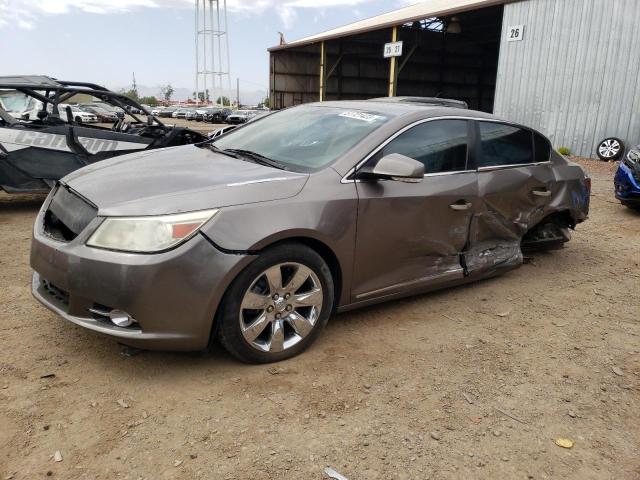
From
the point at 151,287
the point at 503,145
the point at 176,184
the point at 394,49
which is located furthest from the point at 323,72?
the point at 151,287

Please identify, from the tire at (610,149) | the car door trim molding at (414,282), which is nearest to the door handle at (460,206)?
the car door trim molding at (414,282)

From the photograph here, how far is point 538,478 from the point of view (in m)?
2.21

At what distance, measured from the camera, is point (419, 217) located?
3510 millimetres

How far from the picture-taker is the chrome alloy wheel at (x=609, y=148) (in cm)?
1305

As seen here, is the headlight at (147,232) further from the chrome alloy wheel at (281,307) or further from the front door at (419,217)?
the front door at (419,217)

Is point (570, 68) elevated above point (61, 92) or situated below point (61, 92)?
above

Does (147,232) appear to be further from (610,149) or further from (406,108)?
(610,149)

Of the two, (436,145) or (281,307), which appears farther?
(436,145)

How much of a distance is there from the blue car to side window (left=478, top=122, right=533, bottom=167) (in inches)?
135

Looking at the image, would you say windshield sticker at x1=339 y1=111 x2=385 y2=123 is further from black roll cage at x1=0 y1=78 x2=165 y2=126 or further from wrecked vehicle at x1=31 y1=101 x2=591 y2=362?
black roll cage at x1=0 y1=78 x2=165 y2=126

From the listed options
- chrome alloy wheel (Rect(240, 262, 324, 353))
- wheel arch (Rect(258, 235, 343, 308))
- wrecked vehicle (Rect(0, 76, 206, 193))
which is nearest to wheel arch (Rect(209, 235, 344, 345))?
wheel arch (Rect(258, 235, 343, 308))

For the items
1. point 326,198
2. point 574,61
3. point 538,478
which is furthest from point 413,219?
point 574,61

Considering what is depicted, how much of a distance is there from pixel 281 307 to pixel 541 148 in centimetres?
302

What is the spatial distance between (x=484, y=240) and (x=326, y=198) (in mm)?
1674
